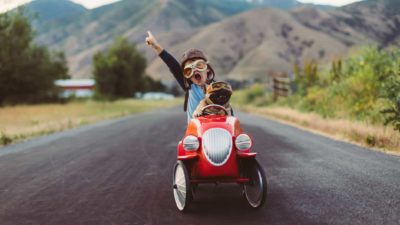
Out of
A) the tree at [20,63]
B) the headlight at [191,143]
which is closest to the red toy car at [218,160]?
the headlight at [191,143]

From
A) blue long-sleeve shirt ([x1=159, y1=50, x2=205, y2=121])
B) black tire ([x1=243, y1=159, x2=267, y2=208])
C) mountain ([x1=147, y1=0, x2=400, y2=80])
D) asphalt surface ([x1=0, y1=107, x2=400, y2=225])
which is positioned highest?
mountain ([x1=147, y1=0, x2=400, y2=80])

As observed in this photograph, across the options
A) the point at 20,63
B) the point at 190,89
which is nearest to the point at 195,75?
the point at 190,89

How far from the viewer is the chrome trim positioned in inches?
219

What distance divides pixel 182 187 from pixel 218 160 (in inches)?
19.6

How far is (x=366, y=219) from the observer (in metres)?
5.02

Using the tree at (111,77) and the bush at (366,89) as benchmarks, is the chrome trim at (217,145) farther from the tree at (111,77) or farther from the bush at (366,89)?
the tree at (111,77)

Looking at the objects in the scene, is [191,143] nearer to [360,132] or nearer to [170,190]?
[170,190]

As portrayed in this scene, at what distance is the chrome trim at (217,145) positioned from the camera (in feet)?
18.2

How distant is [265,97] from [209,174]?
36230 mm

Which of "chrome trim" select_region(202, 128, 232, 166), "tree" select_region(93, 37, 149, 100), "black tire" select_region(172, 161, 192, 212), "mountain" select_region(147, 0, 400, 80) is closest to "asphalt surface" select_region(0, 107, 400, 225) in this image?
"black tire" select_region(172, 161, 192, 212)

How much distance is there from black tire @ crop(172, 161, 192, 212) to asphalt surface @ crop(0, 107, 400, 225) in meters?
0.10

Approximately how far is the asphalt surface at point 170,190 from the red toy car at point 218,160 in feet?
0.74

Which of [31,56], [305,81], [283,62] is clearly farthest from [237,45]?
[305,81]

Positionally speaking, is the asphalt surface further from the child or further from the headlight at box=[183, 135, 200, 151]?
the child
